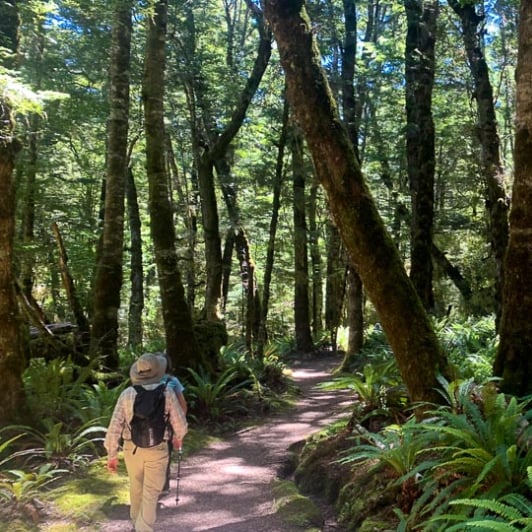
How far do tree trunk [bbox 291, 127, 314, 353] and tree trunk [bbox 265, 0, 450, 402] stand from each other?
11.7 meters

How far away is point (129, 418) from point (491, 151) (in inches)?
370

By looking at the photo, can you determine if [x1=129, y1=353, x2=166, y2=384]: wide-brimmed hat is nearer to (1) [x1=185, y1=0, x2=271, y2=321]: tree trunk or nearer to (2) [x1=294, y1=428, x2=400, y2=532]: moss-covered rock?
(2) [x1=294, y1=428, x2=400, y2=532]: moss-covered rock

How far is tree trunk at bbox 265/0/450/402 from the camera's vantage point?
5.45 m

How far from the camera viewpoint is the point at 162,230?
1034 cm

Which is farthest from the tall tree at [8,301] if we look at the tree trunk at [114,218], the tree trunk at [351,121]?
the tree trunk at [351,121]

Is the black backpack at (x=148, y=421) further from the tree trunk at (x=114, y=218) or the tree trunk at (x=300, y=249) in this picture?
the tree trunk at (x=300, y=249)

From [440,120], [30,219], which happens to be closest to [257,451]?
[30,219]

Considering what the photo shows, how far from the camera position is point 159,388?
15.1ft

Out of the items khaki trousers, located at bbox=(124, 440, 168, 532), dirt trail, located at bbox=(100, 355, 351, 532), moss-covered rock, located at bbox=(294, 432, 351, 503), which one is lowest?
dirt trail, located at bbox=(100, 355, 351, 532)

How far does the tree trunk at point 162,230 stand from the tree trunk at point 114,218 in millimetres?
955

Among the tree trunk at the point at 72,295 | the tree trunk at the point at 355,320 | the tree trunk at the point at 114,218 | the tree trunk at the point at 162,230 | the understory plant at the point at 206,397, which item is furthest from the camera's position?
the tree trunk at the point at 355,320

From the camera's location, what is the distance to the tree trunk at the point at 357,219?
17.9 feet

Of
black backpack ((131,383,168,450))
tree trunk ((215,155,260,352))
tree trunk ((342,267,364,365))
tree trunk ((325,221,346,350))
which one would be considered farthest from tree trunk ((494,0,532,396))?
tree trunk ((325,221,346,350))

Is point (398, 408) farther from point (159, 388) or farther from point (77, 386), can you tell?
point (77, 386)
